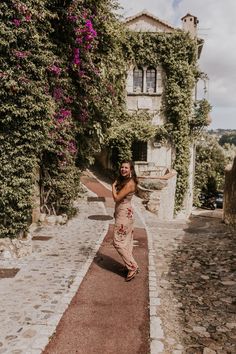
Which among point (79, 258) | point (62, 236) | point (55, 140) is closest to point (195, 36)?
point (55, 140)

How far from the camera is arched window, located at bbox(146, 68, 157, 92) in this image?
21.4 metres

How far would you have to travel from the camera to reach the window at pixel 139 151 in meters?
21.5

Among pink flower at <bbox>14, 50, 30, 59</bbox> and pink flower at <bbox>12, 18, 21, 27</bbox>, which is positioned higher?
pink flower at <bbox>12, 18, 21, 27</bbox>

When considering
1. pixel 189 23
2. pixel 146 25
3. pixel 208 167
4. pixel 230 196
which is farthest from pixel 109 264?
pixel 208 167

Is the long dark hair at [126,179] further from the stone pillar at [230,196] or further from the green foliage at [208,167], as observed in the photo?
the green foliage at [208,167]

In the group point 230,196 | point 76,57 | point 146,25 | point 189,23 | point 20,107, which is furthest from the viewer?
point 189,23

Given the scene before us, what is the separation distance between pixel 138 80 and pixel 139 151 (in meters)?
4.29

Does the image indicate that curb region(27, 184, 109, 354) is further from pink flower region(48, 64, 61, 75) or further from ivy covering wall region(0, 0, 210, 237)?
pink flower region(48, 64, 61, 75)

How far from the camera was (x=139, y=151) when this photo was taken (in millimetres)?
21625

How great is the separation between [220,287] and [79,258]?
306cm

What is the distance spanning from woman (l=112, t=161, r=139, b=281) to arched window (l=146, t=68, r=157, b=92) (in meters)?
15.7

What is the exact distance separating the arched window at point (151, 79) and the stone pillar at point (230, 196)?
28.1 feet

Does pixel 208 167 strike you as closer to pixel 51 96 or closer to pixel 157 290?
pixel 51 96

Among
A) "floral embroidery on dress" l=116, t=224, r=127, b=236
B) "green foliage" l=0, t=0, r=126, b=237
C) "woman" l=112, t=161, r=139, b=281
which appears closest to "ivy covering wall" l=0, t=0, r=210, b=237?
"green foliage" l=0, t=0, r=126, b=237
